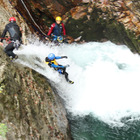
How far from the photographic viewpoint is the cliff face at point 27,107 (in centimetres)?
389

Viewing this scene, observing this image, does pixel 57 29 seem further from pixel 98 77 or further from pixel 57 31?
pixel 98 77

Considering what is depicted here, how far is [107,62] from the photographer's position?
969 centimetres

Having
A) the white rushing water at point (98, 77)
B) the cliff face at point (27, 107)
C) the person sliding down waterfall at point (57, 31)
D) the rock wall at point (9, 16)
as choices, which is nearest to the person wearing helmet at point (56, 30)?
the person sliding down waterfall at point (57, 31)

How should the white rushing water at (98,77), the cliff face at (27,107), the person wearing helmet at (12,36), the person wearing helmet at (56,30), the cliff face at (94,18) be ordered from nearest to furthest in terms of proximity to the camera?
the cliff face at (27,107) → the person wearing helmet at (12,36) → the white rushing water at (98,77) → the person wearing helmet at (56,30) → the cliff face at (94,18)

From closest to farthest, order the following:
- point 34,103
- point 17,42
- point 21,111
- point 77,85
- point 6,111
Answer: point 6,111, point 21,111, point 34,103, point 17,42, point 77,85

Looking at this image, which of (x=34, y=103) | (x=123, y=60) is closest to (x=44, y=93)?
(x=34, y=103)

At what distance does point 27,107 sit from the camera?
4570 mm

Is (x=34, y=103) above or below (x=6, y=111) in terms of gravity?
below

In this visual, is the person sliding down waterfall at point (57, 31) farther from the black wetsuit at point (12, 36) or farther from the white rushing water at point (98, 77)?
the black wetsuit at point (12, 36)

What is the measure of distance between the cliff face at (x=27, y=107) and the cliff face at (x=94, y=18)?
506 centimetres

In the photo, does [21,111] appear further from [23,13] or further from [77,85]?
[23,13]

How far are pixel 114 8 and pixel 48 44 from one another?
4986 millimetres

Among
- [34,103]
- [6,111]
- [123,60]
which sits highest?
[6,111]

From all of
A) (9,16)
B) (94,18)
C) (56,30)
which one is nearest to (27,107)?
(56,30)
